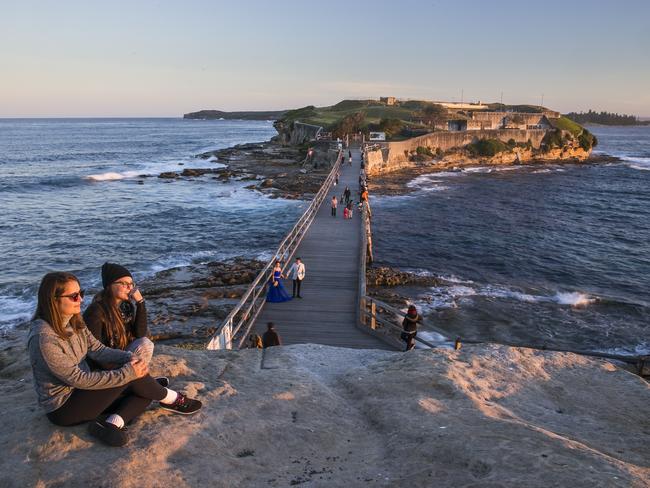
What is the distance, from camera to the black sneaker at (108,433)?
188 inches

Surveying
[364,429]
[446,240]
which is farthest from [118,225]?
[364,429]

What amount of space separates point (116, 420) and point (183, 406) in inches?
29.2

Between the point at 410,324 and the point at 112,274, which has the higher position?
the point at 112,274

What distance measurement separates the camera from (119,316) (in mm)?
5566

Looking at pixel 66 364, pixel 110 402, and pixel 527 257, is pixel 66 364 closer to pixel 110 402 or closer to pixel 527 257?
pixel 110 402

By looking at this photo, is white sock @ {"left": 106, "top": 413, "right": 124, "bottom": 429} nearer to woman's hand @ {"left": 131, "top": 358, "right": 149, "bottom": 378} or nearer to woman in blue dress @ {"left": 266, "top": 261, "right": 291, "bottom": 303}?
woman's hand @ {"left": 131, "top": 358, "right": 149, "bottom": 378}

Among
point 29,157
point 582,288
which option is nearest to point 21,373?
point 582,288

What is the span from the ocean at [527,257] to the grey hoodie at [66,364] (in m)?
14.0

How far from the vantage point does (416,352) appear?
7.88 m

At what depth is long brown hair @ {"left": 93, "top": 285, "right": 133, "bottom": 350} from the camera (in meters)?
5.46

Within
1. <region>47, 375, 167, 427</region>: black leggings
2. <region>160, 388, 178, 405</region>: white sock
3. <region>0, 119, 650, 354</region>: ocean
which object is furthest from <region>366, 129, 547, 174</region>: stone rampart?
<region>47, 375, 167, 427</region>: black leggings

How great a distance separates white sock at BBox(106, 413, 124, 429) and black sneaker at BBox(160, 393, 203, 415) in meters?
0.54

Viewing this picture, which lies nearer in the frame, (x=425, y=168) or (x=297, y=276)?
(x=297, y=276)

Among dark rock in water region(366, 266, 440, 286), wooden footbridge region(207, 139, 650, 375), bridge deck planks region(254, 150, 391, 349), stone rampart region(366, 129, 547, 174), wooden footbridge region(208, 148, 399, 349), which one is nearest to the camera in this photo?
wooden footbridge region(207, 139, 650, 375)
